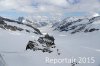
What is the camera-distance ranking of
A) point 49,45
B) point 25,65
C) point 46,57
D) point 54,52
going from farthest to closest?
point 49,45
point 54,52
point 46,57
point 25,65

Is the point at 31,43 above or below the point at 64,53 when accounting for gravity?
above

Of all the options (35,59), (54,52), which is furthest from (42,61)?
(54,52)

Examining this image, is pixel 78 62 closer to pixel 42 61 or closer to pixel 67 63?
pixel 67 63

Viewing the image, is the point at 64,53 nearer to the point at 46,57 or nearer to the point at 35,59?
the point at 46,57

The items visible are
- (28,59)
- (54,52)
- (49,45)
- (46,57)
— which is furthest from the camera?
(49,45)

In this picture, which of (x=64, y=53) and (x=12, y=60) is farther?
(x=64, y=53)

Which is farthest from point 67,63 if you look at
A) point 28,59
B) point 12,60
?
point 12,60

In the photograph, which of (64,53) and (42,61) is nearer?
(42,61)

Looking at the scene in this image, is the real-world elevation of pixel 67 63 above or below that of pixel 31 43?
below

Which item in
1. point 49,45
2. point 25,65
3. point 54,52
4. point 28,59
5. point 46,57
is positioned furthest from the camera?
point 49,45
